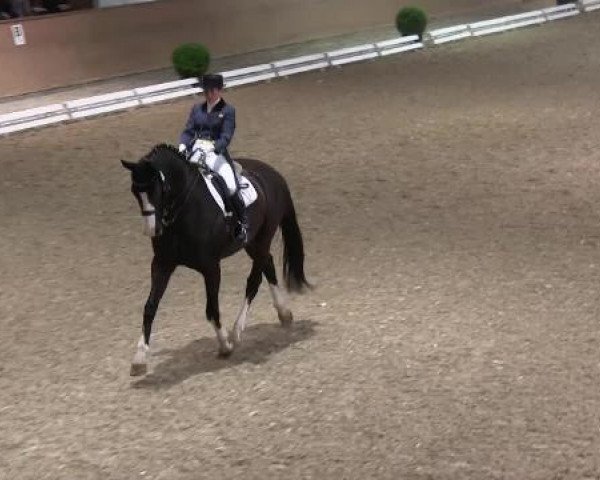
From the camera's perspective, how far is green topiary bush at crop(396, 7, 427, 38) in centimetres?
2825

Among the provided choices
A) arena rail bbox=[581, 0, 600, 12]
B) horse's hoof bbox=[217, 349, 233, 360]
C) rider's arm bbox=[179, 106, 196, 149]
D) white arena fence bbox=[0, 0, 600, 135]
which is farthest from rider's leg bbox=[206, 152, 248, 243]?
arena rail bbox=[581, 0, 600, 12]

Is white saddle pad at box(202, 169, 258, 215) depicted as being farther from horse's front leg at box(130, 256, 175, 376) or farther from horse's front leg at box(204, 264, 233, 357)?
horse's front leg at box(130, 256, 175, 376)

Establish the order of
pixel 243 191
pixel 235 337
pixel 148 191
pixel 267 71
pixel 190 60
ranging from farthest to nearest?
pixel 267 71 → pixel 190 60 → pixel 235 337 → pixel 243 191 → pixel 148 191

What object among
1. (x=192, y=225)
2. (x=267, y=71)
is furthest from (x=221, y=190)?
(x=267, y=71)

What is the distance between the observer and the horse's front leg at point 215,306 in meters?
7.52

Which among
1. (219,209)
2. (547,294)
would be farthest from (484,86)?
(219,209)

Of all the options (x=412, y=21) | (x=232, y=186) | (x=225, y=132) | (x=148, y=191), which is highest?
(x=225, y=132)

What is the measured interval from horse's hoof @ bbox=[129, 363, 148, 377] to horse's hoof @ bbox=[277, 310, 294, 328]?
5.20 feet

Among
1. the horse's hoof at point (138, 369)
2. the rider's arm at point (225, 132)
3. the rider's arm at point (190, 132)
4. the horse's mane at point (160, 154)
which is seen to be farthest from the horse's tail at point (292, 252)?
the horse's hoof at point (138, 369)

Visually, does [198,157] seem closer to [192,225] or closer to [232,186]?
[232,186]

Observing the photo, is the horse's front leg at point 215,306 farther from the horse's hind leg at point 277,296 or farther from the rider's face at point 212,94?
the rider's face at point 212,94

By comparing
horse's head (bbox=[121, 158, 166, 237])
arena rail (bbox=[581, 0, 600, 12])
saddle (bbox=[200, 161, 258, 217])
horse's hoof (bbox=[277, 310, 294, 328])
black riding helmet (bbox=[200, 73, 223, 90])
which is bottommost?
arena rail (bbox=[581, 0, 600, 12])

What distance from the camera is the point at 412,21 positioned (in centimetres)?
2845

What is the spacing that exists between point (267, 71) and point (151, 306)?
59.2ft
